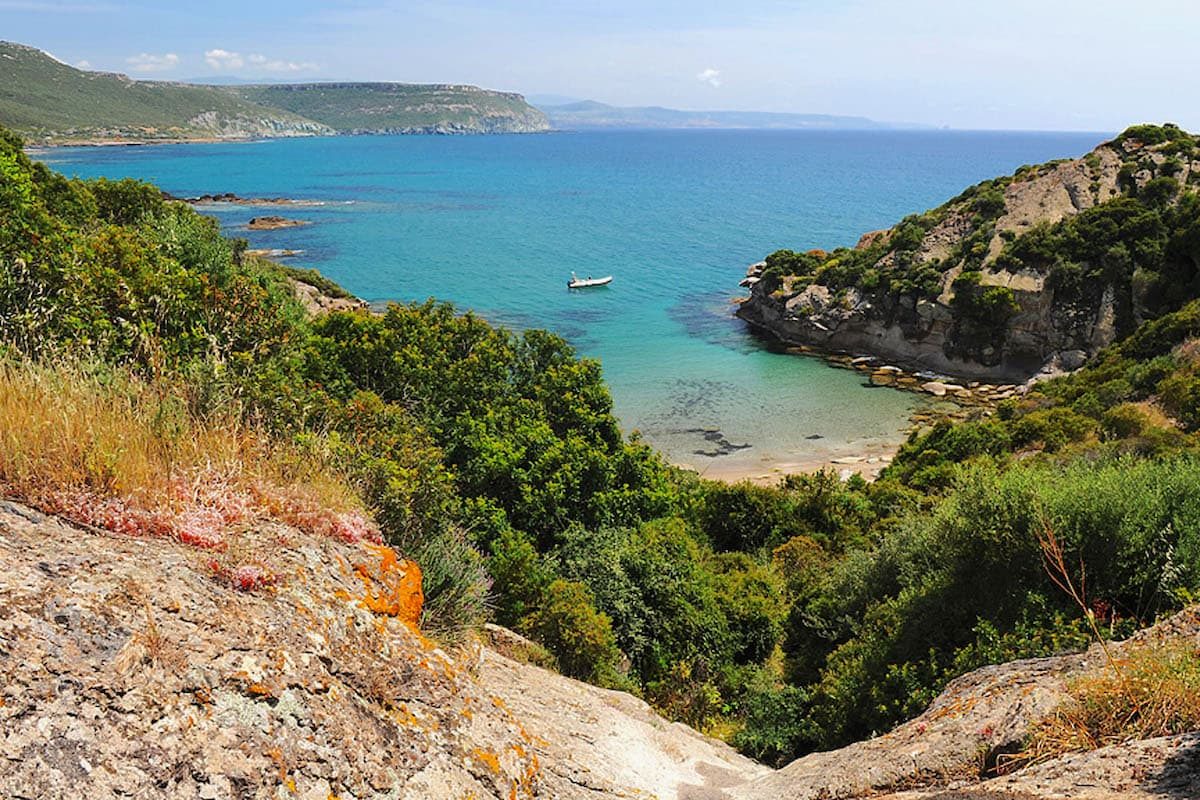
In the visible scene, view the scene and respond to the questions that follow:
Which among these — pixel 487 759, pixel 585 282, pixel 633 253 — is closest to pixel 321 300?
pixel 585 282

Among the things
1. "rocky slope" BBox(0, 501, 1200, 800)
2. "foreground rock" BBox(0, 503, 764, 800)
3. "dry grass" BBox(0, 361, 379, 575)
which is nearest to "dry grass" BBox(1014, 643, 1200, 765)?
"rocky slope" BBox(0, 501, 1200, 800)

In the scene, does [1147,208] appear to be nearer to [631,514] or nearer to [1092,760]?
[631,514]

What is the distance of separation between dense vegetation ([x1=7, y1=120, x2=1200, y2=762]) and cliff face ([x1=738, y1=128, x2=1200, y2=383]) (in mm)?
27887

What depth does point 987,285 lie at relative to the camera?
52.4 metres

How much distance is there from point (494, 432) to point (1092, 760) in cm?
1302

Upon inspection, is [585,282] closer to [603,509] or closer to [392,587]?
[603,509]

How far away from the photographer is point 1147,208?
2101 inches

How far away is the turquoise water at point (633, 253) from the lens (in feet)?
144

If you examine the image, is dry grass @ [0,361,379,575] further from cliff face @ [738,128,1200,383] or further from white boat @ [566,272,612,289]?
white boat @ [566,272,612,289]

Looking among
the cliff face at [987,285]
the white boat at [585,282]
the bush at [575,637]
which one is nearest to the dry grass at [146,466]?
the bush at [575,637]

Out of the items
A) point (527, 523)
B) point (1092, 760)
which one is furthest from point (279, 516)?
point (527, 523)

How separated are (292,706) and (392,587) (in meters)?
1.83

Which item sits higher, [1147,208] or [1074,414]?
[1147,208]

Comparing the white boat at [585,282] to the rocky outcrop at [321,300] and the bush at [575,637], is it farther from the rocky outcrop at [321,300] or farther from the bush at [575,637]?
the bush at [575,637]
